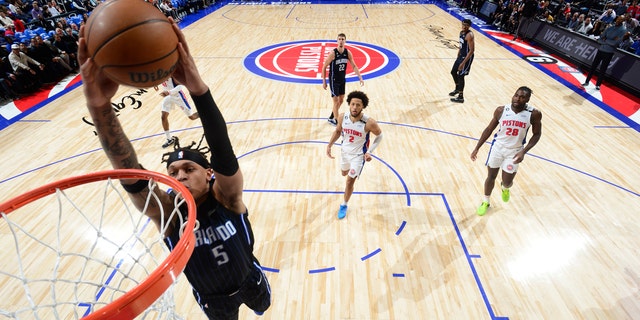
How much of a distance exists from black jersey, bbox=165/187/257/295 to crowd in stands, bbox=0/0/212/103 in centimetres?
637

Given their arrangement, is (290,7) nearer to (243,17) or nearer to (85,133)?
(243,17)

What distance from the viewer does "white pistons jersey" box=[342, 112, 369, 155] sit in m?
4.18

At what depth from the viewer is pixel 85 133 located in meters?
6.89

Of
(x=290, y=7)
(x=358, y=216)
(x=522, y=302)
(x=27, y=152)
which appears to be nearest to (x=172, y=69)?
(x=358, y=216)

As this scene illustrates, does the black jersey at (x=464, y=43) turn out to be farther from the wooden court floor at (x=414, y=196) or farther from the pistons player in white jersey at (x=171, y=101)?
the pistons player in white jersey at (x=171, y=101)

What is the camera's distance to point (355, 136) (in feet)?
13.9

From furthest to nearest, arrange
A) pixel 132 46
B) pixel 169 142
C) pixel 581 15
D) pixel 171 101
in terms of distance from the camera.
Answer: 1. pixel 581 15
2. pixel 169 142
3. pixel 171 101
4. pixel 132 46

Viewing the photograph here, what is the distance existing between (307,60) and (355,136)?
7438 mm

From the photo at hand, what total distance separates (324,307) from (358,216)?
4.92ft

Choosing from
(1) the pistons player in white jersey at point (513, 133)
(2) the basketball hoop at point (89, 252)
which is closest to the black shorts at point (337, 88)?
(1) the pistons player in white jersey at point (513, 133)

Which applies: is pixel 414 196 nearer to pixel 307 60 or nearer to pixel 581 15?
pixel 307 60

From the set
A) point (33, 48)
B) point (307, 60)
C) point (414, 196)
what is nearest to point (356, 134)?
point (414, 196)

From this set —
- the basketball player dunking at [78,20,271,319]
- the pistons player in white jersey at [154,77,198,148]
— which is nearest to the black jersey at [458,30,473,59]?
the pistons player in white jersey at [154,77,198,148]

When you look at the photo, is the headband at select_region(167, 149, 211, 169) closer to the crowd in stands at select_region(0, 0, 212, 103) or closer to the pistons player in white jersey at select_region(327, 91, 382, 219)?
the pistons player in white jersey at select_region(327, 91, 382, 219)
